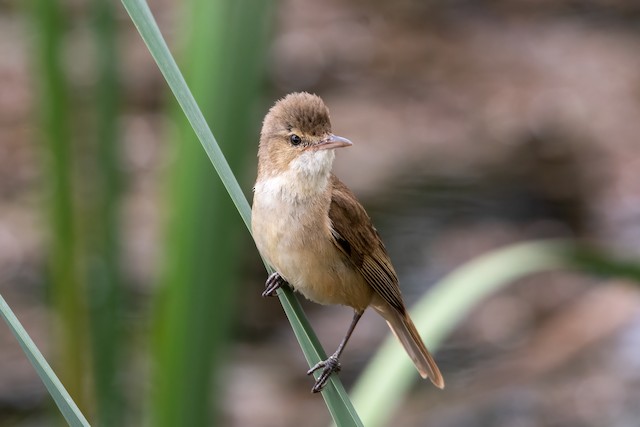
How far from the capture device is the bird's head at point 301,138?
2.99m

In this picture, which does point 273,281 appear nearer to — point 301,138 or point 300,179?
point 300,179

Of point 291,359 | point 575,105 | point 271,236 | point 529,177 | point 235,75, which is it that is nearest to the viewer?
point 235,75

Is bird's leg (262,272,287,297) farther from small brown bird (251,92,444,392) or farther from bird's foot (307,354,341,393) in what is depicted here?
bird's foot (307,354,341,393)

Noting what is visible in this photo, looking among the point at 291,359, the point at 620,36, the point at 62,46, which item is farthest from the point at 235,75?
the point at 620,36

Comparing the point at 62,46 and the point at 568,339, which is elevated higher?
the point at 62,46

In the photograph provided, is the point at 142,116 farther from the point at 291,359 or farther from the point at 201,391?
the point at 201,391

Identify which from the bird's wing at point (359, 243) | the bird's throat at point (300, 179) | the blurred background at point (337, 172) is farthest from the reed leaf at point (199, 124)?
the bird's wing at point (359, 243)

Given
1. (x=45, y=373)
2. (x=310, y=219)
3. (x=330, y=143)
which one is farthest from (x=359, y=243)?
(x=45, y=373)

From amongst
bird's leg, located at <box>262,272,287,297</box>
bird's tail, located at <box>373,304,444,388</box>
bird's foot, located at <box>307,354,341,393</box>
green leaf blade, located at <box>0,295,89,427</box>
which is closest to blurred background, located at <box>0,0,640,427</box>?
bird's leg, located at <box>262,272,287,297</box>

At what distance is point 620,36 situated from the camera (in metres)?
12.5

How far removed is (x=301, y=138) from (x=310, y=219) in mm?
236

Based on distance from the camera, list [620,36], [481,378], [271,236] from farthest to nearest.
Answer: [620,36] → [481,378] → [271,236]

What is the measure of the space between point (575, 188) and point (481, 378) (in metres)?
3.08

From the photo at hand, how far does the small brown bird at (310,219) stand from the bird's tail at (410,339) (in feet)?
0.22
